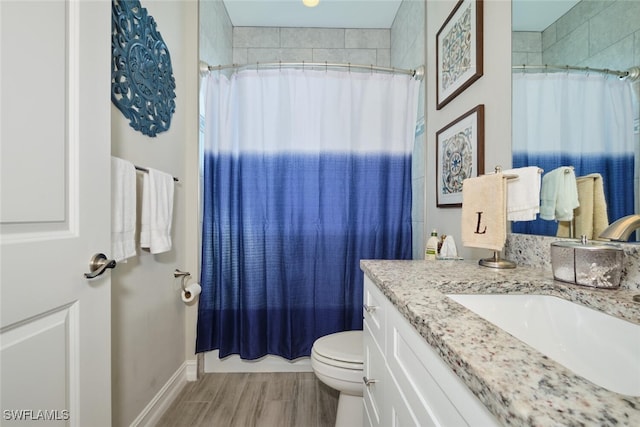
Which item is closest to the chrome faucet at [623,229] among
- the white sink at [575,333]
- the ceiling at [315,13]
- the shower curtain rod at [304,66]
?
the white sink at [575,333]

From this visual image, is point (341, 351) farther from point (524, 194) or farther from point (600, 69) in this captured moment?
point (600, 69)

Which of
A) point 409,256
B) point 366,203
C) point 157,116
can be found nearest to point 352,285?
point 409,256

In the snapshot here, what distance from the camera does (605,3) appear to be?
778 mm

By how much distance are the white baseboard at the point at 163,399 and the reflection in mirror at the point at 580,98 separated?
1833 millimetres

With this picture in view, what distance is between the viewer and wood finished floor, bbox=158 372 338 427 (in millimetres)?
1521

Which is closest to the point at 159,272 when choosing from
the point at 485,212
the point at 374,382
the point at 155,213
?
the point at 155,213

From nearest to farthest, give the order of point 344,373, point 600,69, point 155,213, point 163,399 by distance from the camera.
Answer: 1. point 600,69
2. point 344,373
3. point 155,213
4. point 163,399

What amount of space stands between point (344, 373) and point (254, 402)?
0.73 m

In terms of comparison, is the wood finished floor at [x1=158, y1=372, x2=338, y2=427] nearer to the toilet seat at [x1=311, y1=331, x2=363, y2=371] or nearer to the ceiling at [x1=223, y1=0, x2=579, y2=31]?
the toilet seat at [x1=311, y1=331, x2=363, y2=371]

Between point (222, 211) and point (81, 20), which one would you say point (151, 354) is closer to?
point (222, 211)

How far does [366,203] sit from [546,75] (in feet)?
3.62

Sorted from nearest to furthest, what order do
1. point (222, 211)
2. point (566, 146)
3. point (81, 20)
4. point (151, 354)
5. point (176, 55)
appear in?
A: 1. point (81, 20)
2. point (566, 146)
3. point (151, 354)
4. point (176, 55)
5. point (222, 211)

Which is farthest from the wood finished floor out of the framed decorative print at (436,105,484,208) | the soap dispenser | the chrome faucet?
the chrome faucet

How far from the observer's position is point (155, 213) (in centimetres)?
138
